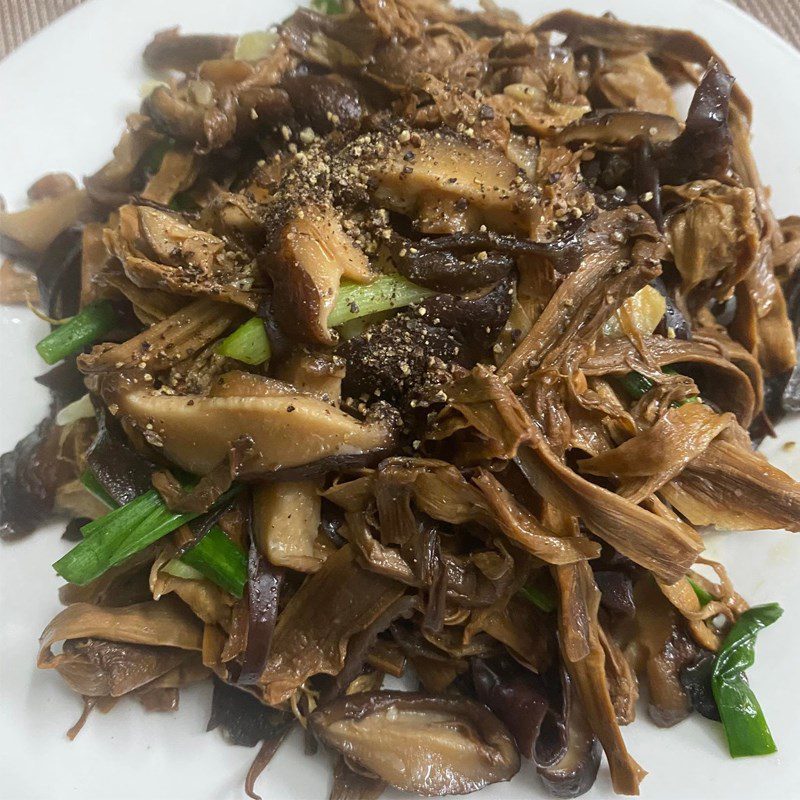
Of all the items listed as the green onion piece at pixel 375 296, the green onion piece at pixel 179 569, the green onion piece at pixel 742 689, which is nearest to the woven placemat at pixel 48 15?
the green onion piece at pixel 375 296

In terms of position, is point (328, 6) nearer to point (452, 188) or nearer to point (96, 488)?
point (452, 188)

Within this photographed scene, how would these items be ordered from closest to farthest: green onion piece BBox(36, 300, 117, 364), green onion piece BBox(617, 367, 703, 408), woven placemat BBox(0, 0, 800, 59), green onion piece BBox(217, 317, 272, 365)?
green onion piece BBox(217, 317, 272, 365) < green onion piece BBox(617, 367, 703, 408) < green onion piece BBox(36, 300, 117, 364) < woven placemat BBox(0, 0, 800, 59)

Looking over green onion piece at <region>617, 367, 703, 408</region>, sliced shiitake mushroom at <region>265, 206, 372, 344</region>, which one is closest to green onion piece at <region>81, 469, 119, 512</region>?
sliced shiitake mushroom at <region>265, 206, 372, 344</region>

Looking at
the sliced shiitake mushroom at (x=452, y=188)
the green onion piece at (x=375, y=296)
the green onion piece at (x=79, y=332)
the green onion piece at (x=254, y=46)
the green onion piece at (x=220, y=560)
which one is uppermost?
the green onion piece at (x=254, y=46)

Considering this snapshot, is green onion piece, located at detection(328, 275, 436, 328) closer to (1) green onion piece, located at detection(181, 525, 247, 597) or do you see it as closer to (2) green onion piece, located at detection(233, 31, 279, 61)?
(1) green onion piece, located at detection(181, 525, 247, 597)

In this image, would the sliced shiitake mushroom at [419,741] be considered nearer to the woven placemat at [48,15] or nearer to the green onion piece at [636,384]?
the green onion piece at [636,384]

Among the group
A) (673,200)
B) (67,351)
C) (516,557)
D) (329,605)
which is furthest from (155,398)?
(673,200)

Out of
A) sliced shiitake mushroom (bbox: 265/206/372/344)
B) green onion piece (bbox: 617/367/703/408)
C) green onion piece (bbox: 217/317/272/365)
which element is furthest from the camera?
green onion piece (bbox: 617/367/703/408)
